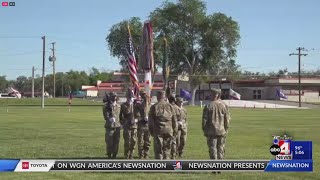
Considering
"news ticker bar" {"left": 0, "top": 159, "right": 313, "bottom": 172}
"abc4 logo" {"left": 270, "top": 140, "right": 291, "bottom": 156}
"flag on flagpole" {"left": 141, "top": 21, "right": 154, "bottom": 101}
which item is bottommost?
"news ticker bar" {"left": 0, "top": 159, "right": 313, "bottom": 172}

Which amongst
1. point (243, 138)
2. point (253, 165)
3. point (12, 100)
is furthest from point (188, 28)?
point (253, 165)

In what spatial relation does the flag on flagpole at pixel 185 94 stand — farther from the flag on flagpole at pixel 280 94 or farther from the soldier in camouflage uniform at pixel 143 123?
the soldier in camouflage uniform at pixel 143 123

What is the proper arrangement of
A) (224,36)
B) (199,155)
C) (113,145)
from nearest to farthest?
(113,145), (199,155), (224,36)

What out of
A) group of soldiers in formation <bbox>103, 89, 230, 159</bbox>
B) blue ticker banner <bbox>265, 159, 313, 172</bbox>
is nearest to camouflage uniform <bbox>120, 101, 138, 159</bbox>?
group of soldiers in formation <bbox>103, 89, 230, 159</bbox>

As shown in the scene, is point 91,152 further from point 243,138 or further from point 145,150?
point 243,138

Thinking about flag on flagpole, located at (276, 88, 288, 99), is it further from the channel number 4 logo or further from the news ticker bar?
the channel number 4 logo

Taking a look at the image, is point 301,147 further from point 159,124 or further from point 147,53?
point 147,53

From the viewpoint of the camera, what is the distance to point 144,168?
32.7 feet

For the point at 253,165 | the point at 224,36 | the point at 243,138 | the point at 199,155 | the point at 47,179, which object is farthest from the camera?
the point at 224,36

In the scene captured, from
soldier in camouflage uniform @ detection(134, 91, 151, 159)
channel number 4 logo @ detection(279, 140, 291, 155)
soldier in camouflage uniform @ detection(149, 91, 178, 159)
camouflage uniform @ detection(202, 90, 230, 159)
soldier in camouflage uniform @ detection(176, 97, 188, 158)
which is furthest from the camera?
soldier in camouflage uniform @ detection(176, 97, 188, 158)

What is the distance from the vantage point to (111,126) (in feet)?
52.7

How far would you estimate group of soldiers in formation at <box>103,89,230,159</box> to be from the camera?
1322 centimetres

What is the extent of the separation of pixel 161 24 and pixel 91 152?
3191 inches

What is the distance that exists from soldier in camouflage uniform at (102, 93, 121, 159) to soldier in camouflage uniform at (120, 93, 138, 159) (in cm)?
24
